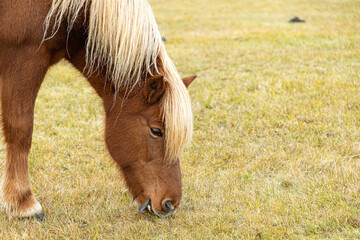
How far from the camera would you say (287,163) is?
411cm

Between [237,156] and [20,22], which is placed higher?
[20,22]

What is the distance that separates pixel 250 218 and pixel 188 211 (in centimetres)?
53

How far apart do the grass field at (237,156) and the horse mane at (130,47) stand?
23.0 inches

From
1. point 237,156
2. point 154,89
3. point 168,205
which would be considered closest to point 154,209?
point 168,205

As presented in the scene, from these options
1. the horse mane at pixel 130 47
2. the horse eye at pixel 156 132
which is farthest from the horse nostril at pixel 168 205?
the horse eye at pixel 156 132

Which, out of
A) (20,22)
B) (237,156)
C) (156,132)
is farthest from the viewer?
(237,156)

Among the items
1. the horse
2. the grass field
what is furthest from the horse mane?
the grass field

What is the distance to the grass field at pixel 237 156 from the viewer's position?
2.99 meters

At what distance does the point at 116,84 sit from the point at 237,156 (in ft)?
6.24

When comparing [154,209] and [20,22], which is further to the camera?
[154,209]

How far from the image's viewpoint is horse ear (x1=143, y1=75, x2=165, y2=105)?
2.79 meters

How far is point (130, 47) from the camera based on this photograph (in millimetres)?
2879

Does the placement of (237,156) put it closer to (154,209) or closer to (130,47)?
(154,209)

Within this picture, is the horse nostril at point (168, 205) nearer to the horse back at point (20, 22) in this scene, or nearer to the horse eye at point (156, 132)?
the horse eye at point (156, 132)
